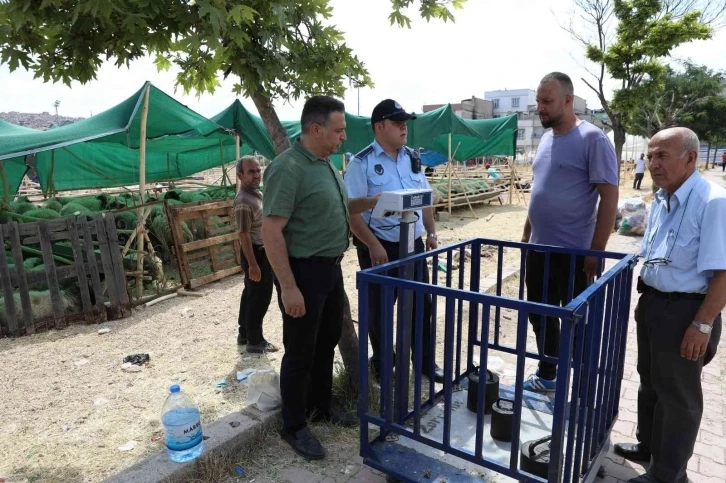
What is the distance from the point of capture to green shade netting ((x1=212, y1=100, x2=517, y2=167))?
762 cm

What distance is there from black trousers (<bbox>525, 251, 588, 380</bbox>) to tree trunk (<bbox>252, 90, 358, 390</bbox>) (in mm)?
1277

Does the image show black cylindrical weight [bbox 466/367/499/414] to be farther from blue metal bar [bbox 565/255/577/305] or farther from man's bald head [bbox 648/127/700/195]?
man's bald head [bbox 648/127/700/195]

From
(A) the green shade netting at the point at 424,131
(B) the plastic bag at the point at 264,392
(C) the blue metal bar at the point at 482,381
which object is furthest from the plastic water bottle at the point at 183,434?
(A) the green shade netting at the point at 424,131

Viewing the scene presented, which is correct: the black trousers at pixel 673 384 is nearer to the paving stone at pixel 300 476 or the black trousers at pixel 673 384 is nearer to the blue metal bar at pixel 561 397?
the blue metal bar at pixel 561 397

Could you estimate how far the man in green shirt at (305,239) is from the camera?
7.98ft

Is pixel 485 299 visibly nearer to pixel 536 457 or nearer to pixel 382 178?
pixel 536 457

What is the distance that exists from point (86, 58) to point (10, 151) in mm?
3512

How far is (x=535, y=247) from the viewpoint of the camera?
2.98 metres

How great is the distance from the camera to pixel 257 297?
4230 millimetres

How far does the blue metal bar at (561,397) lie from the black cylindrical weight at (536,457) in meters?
0.27

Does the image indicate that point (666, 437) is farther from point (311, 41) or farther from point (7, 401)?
point (7, 401)

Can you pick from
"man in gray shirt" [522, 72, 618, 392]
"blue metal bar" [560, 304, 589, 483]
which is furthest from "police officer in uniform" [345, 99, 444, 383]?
"blue metal bar" [560, 304, 589, 483]

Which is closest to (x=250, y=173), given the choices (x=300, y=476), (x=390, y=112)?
(x=390, y=112)

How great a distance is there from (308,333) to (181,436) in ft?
2.88
